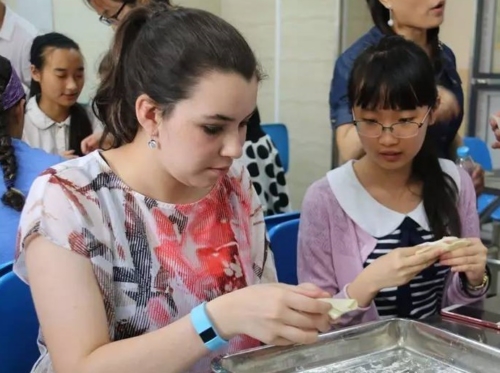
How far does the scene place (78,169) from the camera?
968mm

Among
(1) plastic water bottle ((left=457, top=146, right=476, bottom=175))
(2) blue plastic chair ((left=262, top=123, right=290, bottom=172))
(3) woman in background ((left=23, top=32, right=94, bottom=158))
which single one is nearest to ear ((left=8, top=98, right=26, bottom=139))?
(3) woman in background ((left=23, top=32, right=94, bottom=158))

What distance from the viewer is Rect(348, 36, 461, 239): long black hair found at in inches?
49.6

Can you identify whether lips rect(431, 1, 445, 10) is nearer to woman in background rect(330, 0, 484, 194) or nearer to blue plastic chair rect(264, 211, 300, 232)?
woman in background rect(330, 0, 484, 194)

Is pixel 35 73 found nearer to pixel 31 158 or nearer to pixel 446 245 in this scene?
pixel 31 158

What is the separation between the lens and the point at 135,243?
0.97m

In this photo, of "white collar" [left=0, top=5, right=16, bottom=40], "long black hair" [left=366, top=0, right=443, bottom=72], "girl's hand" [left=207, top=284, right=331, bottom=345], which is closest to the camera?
"girl's hand" [left=207, top=284, right=331, bottom=345]

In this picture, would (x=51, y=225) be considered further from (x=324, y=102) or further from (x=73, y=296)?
(x=324, y=102)

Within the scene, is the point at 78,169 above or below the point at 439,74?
below

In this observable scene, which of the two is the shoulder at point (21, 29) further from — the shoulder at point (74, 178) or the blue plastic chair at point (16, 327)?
the shoulder at point (74, 178)

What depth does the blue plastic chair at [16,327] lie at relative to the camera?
114cm

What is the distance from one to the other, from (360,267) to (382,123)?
0.29 metres

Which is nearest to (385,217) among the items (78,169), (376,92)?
(376,92)

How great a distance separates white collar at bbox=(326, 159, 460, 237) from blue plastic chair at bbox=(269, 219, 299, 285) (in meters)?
0.26

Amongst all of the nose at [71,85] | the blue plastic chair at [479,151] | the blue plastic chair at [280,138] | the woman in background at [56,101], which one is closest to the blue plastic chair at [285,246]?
the woman in background at [56,101]
